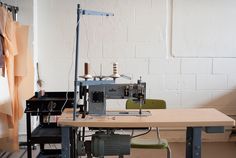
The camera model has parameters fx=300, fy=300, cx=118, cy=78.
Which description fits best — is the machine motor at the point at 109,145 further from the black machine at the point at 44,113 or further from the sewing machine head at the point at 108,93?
the black machine at the point at 44,113

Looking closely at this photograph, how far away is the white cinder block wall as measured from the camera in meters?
3.90

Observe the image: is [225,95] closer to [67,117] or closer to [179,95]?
[179,95]

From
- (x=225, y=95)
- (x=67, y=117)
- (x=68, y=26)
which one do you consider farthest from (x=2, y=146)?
(x=225, y=95)

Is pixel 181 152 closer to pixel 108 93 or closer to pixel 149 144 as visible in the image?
pixel 149 144

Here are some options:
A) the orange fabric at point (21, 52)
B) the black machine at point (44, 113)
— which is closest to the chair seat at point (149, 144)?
the black machine at point (44, 113)

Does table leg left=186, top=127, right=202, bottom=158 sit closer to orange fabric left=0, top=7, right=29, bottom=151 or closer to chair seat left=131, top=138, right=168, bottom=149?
chair seat left=131, top=138, right=168, bottom=149

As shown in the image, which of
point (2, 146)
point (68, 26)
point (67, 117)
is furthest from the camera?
point (68, 26)

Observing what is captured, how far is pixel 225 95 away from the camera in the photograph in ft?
13.5

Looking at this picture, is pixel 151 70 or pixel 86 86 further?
pixel 151 70

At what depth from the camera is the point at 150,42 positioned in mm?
3969

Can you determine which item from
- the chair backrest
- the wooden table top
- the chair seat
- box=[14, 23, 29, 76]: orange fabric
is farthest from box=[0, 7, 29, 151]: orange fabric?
the chair seat

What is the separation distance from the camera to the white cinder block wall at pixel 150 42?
3.90 metres

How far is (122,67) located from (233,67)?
150 centimetres

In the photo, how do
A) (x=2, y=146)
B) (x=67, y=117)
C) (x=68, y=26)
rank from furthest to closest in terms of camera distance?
(x=68, y=26)
(x=2, y=146)
(x=67, y=117)
